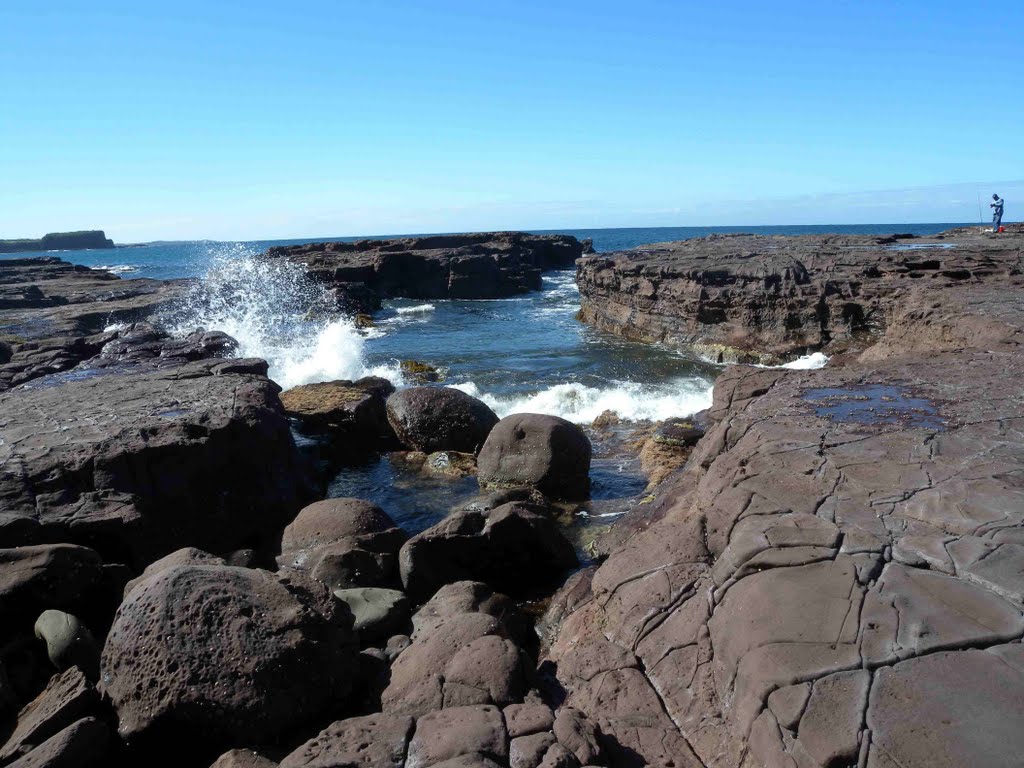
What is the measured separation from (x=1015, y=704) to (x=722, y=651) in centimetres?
128

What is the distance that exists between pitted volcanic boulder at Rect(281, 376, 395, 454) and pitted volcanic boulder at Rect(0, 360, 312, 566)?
2.03 meters

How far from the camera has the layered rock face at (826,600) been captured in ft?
10.2

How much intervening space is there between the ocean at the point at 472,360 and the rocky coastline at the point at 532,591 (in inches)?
30.8

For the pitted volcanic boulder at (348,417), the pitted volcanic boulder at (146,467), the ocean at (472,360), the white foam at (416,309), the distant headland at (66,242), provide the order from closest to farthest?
1. the pitted volcanic boulder at (146,467)
2. the ocean at (472,360)
3. the pitted volcanic boulder at (348,417)
4. the white foam at (416,309)
5. the distant headland at (66,242)

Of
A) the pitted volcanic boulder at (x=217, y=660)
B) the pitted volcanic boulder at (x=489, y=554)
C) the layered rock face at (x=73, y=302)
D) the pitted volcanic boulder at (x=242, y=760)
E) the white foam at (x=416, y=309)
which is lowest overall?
the white foam at (x=416, y=309)

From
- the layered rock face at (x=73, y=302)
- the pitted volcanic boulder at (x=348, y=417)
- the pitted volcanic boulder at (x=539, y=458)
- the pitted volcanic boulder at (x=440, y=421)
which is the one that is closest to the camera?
the pitted volcanic boulder at (x=539, y=458)

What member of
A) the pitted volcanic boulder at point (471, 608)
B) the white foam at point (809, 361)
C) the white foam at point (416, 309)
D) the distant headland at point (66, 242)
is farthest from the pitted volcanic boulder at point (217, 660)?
the distant headland at point (66, 242)

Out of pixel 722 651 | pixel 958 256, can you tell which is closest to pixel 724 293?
pixel 958 256

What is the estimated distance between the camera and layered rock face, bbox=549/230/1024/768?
3117mm

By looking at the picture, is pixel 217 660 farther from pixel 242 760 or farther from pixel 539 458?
pixel 539 458

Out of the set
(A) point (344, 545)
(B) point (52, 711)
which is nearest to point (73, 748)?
(B) point (52, 711)

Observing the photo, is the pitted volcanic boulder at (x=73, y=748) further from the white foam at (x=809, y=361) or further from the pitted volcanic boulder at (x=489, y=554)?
the white foam at (x=809, y=361)

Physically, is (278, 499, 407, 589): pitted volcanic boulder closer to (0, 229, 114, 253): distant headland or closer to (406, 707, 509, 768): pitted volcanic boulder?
(406, 707, 509, 768): pitted volcanic boulder

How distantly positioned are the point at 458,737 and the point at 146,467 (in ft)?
16.0
